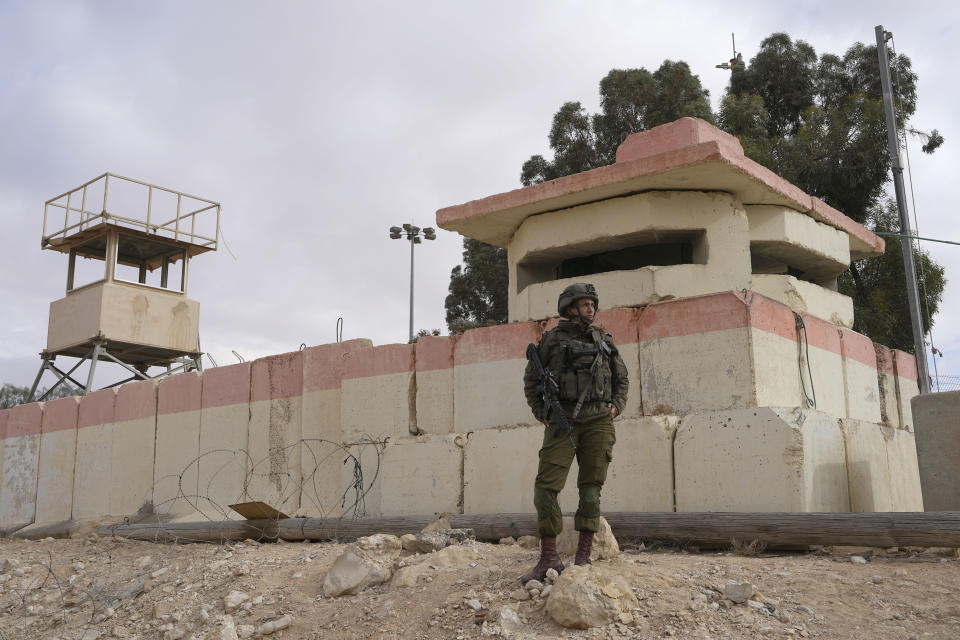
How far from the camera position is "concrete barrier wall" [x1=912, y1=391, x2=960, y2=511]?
594cm

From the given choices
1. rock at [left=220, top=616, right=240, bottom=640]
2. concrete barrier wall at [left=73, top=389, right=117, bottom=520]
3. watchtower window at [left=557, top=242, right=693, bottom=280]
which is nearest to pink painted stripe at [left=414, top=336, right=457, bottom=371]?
watchtower window at [left=557, top=242, right=693, bottom=280]

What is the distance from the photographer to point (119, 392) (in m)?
11.0

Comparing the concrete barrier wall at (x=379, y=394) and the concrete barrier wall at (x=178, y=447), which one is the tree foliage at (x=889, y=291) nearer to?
the concrete barrier wall at (x=379, y=394)

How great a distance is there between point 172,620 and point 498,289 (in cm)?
1556

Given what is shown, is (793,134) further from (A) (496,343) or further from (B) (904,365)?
(A) (496,343)

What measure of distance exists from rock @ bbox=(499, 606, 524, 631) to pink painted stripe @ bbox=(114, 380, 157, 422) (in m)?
7.38

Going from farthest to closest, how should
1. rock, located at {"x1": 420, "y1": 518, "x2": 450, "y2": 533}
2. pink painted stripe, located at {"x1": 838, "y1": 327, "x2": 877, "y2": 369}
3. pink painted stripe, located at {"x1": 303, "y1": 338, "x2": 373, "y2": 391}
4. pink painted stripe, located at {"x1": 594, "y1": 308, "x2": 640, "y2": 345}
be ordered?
pink painted stripe, located at {"x1": 303, "y1": 338, "x2": 373, "y2": 391}
pink painted stripe, located at {"x1": 838, "y1": 327, "x2": 877, "y2": 369}
pink painted stripe, located at {"x1": 594, "y1": 308, "x2": 640, "y2": 345}
rock, located at {"x1": 420, "y1": 518, "x2": 450, "y2": 533}

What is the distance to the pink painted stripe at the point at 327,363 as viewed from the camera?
8555 millimetres

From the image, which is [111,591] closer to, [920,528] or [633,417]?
[633,417]

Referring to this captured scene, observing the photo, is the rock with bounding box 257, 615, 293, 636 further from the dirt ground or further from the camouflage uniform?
the camouflage uniform

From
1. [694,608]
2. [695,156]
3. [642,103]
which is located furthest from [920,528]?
[642,103]

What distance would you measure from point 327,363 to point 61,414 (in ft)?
18.2

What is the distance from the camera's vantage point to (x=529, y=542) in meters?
6.11

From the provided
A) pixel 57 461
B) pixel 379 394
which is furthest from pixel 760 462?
pixel 57 461
